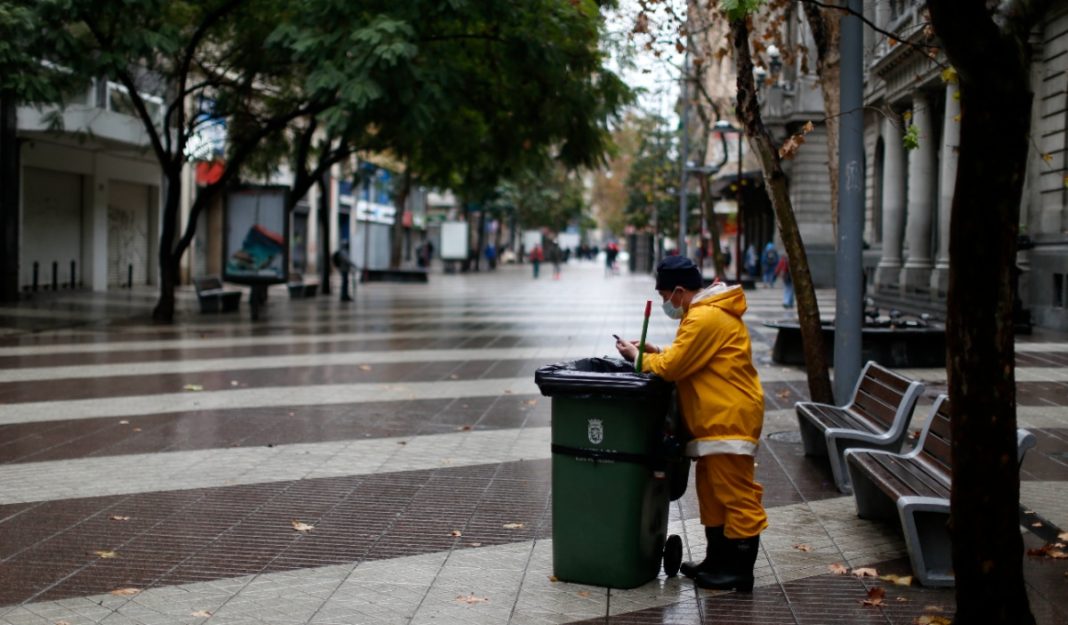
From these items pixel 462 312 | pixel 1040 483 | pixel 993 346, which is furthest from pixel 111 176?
pixel 993 346

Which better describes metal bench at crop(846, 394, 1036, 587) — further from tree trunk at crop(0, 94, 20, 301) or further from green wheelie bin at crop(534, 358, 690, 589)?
tree trunk at crop(0, 94, 20, 301)

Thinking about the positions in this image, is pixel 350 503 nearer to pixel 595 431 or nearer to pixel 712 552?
pixel 595 431

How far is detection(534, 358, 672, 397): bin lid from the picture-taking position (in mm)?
5113

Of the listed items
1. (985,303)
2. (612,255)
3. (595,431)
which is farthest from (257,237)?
(612,255)

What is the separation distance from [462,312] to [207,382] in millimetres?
12631

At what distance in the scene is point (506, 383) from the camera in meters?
12.8

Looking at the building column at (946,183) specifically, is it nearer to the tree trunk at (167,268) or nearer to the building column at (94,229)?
the tree trunk at (167,268)

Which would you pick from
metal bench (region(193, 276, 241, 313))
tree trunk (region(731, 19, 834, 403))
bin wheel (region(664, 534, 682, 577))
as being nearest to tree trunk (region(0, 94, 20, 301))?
metal bench (region(193, 276, 241, 313))

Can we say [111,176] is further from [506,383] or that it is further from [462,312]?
[506,383]

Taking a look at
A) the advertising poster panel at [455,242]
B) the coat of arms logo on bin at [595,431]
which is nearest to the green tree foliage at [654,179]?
the advertising poster panel at [455,242]

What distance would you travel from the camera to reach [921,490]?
18.5 ft

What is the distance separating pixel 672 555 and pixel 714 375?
900 mm

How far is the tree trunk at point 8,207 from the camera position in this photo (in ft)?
80.8

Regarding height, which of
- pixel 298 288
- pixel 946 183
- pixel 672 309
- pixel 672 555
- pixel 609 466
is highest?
pixel 946 183
